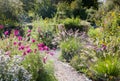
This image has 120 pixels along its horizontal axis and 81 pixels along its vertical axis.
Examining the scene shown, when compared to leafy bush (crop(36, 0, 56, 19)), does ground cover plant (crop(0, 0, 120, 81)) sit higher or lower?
higher

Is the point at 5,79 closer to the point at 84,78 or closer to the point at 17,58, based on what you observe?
the point at 17,58

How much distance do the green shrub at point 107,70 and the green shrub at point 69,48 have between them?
176cm

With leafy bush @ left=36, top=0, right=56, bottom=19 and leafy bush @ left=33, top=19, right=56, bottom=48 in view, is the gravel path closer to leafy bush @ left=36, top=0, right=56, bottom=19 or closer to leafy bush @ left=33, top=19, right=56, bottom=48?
leafy bush @ left=33, top=19, right=56, bottom=48

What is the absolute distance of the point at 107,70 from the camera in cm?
619

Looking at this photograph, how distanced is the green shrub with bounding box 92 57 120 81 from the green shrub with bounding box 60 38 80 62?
5.79 feet

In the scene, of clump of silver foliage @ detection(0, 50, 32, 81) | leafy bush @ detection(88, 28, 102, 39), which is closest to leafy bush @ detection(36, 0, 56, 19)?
leafy bush @ detection(88, 28, 102, 39)

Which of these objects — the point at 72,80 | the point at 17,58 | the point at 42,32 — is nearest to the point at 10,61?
the point at 17,58

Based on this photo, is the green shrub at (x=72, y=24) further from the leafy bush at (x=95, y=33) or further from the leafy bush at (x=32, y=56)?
the leafy bush at (x=32, y=56)

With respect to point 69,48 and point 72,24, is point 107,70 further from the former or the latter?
point 72,24

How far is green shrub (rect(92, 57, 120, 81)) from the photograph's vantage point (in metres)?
6.17

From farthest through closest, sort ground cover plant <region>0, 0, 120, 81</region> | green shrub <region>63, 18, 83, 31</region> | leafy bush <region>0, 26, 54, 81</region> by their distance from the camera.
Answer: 1. green shrub <region>63, 18, 83, 31</region>
2. leafy bush <region>0, 26, 54, 81</region>
3. ground cover plant <region>0, 0, 120, 81</region>

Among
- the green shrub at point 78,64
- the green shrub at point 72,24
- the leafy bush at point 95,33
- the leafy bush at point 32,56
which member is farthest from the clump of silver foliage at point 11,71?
the green shrub at point 72,24

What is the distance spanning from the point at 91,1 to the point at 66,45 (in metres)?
13.0

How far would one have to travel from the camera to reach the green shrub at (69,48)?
8.06 metres
